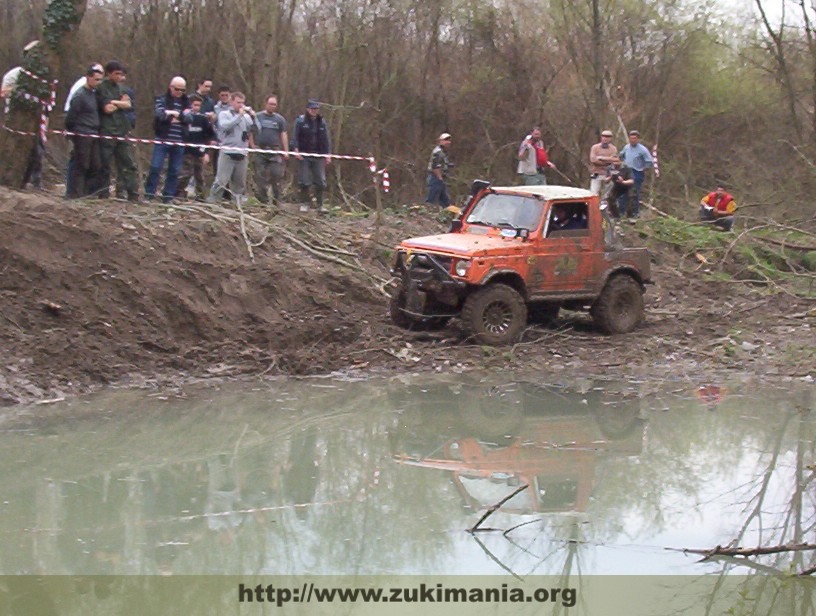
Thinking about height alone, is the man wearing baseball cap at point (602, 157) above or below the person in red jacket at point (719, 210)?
above

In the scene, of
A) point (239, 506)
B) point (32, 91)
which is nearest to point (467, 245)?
point (32, 91)

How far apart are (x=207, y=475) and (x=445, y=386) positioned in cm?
428

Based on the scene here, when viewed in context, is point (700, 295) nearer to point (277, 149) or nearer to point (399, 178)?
point (277, 149)

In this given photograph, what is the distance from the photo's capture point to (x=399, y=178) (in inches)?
1190

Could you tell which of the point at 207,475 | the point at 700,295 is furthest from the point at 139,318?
the point at 700,295

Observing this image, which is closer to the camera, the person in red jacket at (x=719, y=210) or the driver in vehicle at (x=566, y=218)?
the driver in vehicle at (x=566, y=218)

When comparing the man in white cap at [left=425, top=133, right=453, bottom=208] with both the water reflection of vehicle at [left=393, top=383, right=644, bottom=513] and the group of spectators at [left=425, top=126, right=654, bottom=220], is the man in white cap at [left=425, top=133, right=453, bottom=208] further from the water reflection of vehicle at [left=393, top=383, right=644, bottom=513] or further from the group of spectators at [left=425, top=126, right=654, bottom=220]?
the water reflection of vehicle at [left=393, top=383, right=644, bottom=513]

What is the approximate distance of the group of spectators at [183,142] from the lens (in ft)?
50.6

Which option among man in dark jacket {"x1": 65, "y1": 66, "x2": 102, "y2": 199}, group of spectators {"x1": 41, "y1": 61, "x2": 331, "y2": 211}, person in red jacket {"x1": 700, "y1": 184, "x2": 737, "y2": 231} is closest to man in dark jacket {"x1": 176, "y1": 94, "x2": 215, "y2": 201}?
group of spectators {"x1": 41, "y1": 61, "x2": 331, "y2": 211}

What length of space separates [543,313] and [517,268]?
1.37m

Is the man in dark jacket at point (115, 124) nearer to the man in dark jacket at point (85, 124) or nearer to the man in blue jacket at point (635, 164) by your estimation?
the man in dark jacket at point (85, 124)

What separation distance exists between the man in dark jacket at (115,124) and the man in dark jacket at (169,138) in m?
0.42

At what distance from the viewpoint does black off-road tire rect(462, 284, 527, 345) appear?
1452 cm

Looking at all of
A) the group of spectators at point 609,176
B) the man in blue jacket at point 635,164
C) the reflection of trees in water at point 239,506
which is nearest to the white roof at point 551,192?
the reflection of trees in water at point 239,506
